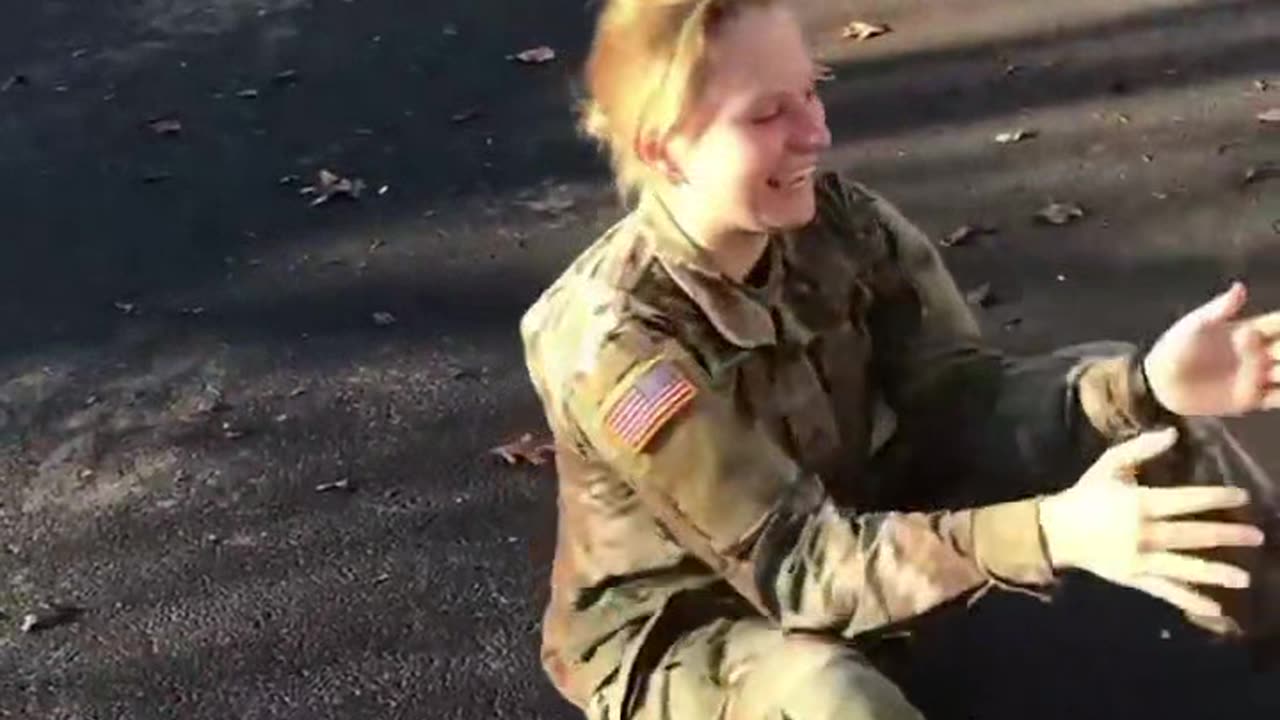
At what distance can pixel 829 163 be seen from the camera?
4859mm

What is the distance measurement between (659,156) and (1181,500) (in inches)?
28.2

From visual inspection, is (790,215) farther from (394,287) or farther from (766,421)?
(394,287)

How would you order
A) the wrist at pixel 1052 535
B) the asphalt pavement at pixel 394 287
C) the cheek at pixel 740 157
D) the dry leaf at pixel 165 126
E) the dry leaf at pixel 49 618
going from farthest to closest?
the dry leaf at pixel 165 126 → the dry leaf at pixel 49 618 → the asphalt pavement at pixel 394 287 → the cheek at pixel 740 157 → the wrist at pixel 1052 535

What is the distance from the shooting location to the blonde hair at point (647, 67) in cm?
233

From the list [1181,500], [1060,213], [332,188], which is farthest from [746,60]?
[332,188]

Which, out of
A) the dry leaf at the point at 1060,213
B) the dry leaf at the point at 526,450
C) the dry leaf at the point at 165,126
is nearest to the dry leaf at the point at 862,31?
the dry leaf at the point at 1060,213

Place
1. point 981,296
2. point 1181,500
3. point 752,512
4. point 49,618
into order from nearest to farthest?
point 1181,500 → point 752,512 → point 49,618 → point 981,296

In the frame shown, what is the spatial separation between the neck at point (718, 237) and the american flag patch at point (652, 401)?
0.17 m

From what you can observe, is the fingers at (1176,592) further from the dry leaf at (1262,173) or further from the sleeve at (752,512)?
the dry leaf at (1262,173)

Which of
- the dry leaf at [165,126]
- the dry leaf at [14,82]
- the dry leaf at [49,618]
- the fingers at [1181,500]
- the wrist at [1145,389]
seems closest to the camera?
the fingers at [1181,500]

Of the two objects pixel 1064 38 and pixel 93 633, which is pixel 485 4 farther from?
pixel 93 633

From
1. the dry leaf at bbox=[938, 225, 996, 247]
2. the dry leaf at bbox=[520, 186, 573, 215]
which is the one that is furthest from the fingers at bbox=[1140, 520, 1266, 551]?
the dry leaf at bbox=[520, 186, 573, 215]

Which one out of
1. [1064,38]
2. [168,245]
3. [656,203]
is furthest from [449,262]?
[656,203]

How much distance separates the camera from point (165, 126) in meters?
5.57
